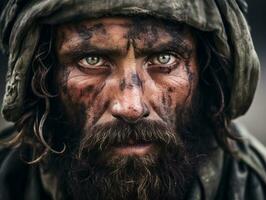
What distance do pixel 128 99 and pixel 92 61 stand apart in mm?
245

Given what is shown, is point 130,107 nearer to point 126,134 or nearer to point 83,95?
point 126,134

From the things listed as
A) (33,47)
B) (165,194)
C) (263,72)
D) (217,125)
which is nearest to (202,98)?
(217,125)

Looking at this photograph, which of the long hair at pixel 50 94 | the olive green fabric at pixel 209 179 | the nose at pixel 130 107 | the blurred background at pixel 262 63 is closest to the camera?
the nose at pixel 130 107

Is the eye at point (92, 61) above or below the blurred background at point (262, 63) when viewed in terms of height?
above

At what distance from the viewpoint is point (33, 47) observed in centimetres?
402

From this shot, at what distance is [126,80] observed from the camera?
3893mm

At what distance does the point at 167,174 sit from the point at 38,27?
0.71 m

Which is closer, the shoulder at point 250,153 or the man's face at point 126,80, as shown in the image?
the man's face at point 126,80

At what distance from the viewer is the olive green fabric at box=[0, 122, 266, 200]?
14.0ft

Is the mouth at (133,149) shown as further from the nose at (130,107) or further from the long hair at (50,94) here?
the long hair at (50,94)

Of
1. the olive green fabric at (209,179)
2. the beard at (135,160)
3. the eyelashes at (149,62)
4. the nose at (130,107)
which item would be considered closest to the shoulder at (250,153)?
the olive green fabric at (209,179)

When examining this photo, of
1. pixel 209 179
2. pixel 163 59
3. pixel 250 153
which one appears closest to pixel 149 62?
pixel 163 59

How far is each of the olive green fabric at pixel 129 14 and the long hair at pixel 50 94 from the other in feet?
0.12

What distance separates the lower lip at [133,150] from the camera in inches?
154
